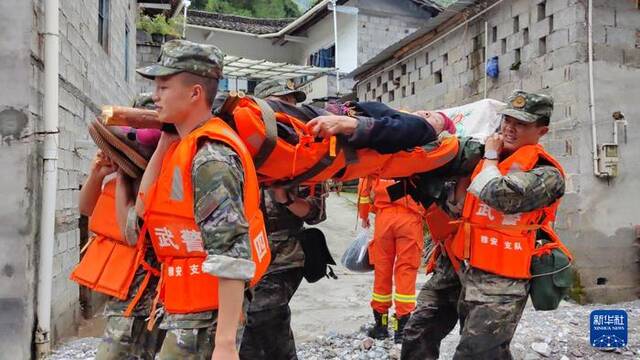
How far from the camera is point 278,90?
13.8 ft

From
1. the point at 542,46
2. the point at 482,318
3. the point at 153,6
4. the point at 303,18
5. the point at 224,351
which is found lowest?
the point at 482,318

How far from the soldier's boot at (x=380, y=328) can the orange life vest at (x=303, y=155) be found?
2547mm

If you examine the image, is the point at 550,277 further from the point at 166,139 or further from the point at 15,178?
the point at 15,178

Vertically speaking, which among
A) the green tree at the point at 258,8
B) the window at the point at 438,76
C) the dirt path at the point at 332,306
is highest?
the green tree at the point at 258,8

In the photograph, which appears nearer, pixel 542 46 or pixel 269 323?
pixel 269 323

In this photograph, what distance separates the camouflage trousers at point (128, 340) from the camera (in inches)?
97.2

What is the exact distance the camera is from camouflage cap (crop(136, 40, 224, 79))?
213 cm

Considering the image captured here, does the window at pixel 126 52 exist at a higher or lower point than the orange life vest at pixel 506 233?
higher

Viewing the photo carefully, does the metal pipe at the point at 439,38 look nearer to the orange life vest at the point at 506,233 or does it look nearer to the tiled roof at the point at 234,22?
the orange life vest at the point at 506,233

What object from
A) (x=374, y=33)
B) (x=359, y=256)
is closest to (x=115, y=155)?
(x=359, y=256)

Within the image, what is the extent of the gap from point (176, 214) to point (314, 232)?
1.76 m

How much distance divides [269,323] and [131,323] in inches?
43.7

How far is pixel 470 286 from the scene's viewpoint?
10.2 ft

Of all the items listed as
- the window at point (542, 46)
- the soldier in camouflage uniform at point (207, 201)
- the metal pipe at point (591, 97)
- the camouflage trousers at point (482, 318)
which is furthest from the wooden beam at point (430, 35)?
the soldier in camouflage uniform at point (207, 201)
